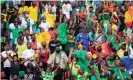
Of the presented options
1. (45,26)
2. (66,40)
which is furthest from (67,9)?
(66,40)

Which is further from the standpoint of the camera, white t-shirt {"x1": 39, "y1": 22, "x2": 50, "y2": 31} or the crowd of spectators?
white t-shirt {"x1": 39, "y1": 22, "x2": 50, "y2": 31}

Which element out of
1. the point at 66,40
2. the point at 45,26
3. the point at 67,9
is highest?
the point at 67,9

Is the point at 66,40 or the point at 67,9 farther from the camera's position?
the point at 67,9

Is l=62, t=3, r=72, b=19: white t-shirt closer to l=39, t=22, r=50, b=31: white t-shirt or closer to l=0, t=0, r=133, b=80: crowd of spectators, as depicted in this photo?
l=0, t=0, r=133, b=80: crowd of spectators

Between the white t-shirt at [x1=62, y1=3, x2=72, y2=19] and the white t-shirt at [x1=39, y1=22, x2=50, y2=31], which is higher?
the white t-shirt at [x1=62, y1=3, x2=72, y2=19]

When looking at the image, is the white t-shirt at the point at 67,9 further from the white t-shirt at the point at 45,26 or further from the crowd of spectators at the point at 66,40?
the white t-shirt at the point at 45,26

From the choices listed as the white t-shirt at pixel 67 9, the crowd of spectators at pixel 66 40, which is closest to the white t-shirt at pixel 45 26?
the crowd of spectators at pixel 66 40

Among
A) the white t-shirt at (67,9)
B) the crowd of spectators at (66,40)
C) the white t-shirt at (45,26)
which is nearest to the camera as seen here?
the crowd of spectators at (66,40)

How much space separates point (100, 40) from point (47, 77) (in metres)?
3.20

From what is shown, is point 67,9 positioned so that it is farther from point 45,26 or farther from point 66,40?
point 66,40

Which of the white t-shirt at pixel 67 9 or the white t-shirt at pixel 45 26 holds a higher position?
the white t-shirt at pixel 67 9

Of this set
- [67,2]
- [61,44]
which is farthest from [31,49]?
[67,2]

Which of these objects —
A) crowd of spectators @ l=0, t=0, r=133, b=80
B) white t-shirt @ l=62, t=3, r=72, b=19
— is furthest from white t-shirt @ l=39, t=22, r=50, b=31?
white t-shirt @ l=62, t=3, r=72, b=19

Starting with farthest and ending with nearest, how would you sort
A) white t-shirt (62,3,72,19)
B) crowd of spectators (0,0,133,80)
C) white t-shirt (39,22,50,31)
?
white t-shirt (62,3,72,19) < white t-shirt (39,22,50,31) < crowd of spectators (0,0,133,80)
